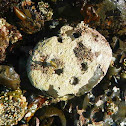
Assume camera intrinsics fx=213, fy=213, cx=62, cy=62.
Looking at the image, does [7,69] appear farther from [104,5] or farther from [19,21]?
[104,5]

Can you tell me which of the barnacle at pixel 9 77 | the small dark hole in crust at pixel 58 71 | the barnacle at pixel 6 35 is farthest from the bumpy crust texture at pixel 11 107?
the small dark hole in crust at pixel 58 71

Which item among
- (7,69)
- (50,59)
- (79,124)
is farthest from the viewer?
(79,124)

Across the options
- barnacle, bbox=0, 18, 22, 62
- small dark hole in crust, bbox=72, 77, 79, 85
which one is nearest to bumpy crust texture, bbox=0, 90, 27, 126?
barnacle, bbox=0, 18, 22, 62

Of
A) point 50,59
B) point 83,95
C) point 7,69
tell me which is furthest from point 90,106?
point 7,69

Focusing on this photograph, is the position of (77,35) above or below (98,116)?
above

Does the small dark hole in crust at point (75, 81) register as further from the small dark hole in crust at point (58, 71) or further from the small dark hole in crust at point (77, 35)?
the small dark hole in crust at point (77, 35)

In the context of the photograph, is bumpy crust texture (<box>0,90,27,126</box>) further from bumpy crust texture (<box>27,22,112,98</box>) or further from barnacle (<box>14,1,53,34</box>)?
barnacle (<box>14,1,53,34</box>)

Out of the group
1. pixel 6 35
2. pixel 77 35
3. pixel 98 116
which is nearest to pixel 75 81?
pixel 77 35

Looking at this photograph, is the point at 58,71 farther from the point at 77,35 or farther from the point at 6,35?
the point at 6,35
